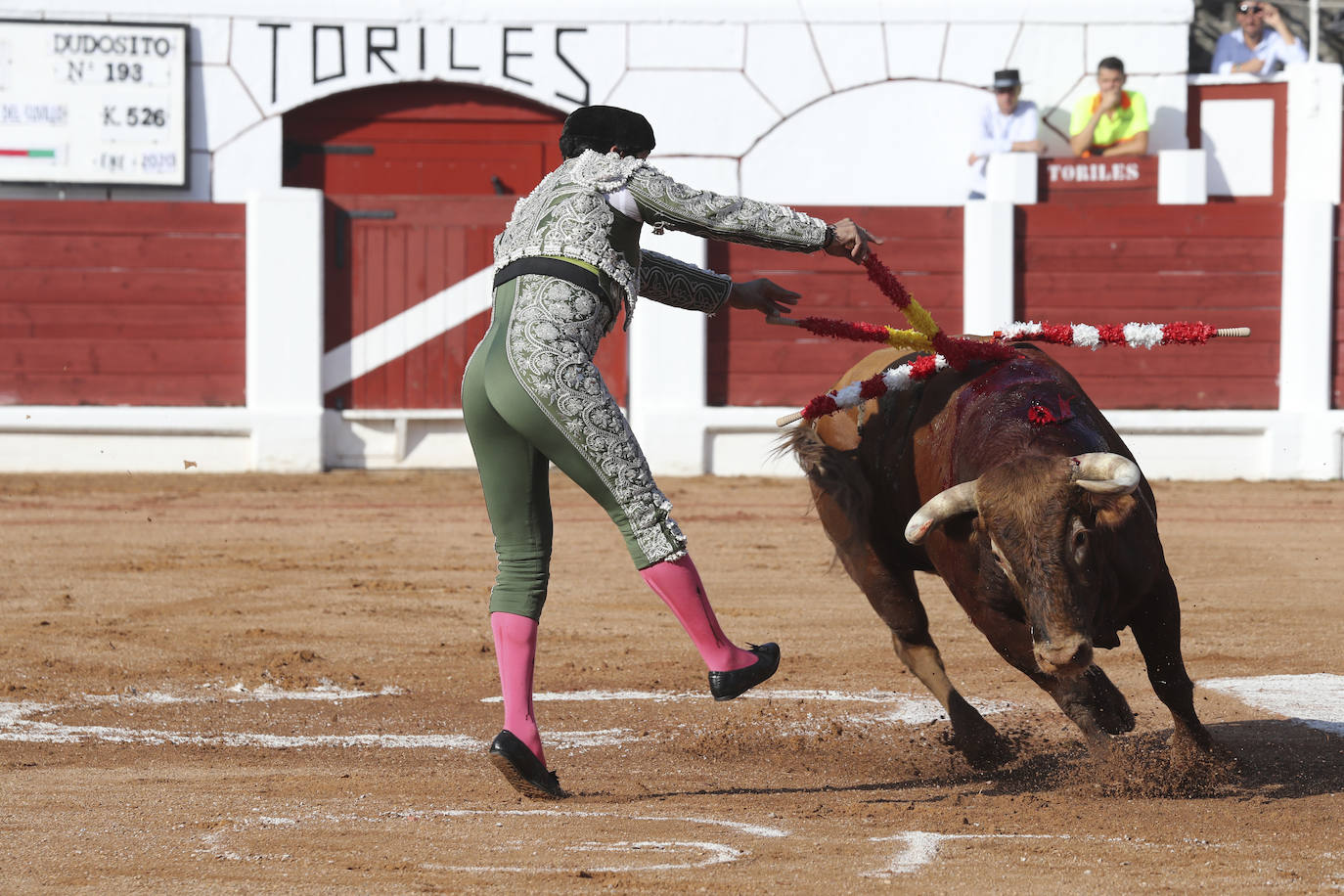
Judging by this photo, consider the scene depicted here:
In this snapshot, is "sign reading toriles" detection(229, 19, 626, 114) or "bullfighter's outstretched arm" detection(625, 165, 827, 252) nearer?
"bullfighter's outstretched arm" detection(625, 165, 827, 252)

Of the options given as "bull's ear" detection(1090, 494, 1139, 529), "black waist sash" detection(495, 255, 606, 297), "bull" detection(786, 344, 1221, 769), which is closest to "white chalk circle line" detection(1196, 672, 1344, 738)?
"bull" detection(786, 344, 1221, 769)

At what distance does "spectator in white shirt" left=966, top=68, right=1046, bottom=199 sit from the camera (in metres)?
10.1

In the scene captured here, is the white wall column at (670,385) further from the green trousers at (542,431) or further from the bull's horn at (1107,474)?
the bull's horn at (1107,474)

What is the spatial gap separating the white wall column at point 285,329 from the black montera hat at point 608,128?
7.01m

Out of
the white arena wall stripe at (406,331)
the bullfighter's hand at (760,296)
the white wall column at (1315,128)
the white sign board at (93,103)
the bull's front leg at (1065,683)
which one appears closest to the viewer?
the bull's front leg at (1065,683)

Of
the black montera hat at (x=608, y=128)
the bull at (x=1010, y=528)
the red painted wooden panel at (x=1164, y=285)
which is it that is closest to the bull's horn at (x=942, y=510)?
the bull at (x=1010, y=528)

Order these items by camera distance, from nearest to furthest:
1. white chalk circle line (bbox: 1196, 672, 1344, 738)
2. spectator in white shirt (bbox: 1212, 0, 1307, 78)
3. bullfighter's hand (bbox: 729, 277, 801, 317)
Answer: bullfighter's hand (bbox: 729, 277, 801, 317)
white chalk circle line (bbox: 1196, 672, 1344, 738)
spectator in white shirt (bbox: 1212, 0, 1307, 78)

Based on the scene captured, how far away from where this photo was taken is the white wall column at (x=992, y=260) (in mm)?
9516

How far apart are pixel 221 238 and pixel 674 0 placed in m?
3.19

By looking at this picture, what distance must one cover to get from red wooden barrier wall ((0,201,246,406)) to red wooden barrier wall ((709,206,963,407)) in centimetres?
287

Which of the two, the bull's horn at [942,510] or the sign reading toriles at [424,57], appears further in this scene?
the sign reading toriles at [424,57]

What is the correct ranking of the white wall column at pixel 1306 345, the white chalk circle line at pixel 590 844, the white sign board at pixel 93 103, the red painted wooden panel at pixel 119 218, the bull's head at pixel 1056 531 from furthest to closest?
the white sign board at pixel 93 103 → the red painted wooden panel at pixel 119 218 → the white wall column at pixel 1306 345 → the bull's head at pixel 1056 531 → the white chalk circle line at pixel 590 844

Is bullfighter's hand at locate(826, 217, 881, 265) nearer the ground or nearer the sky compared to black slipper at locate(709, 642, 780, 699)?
nearer the sky

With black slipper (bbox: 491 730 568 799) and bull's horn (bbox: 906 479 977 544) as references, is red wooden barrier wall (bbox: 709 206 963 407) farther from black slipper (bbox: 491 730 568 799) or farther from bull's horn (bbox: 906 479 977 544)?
black slipper (bbox: 491 730 568 799)
